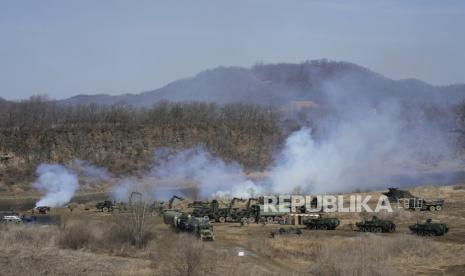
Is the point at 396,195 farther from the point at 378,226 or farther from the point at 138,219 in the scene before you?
the point at 138,219

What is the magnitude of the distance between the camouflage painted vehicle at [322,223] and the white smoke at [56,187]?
120 ft

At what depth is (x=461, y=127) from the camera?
107562 mm

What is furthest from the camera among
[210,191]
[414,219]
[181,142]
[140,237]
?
[181,142]

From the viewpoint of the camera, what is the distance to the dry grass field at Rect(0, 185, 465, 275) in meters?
28.8

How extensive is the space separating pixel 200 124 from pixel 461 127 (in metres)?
53.7

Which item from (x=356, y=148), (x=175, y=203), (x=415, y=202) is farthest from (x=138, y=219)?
(x=356, y=148)

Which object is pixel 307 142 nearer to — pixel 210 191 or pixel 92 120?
pixel 210 191

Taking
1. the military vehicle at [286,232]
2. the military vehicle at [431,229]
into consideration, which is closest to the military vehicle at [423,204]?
the military vehicle at [431,229]

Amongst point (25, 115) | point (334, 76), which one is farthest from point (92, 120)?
point (334, 76)

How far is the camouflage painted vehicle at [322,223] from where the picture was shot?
1820 inches

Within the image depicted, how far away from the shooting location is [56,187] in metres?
80.9

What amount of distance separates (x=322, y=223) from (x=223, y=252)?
13794mm

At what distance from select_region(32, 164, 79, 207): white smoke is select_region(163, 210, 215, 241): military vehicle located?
29348mm

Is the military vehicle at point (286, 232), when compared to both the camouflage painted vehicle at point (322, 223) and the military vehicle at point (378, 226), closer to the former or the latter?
the camouflage painted vehicle at point (322, 223)
